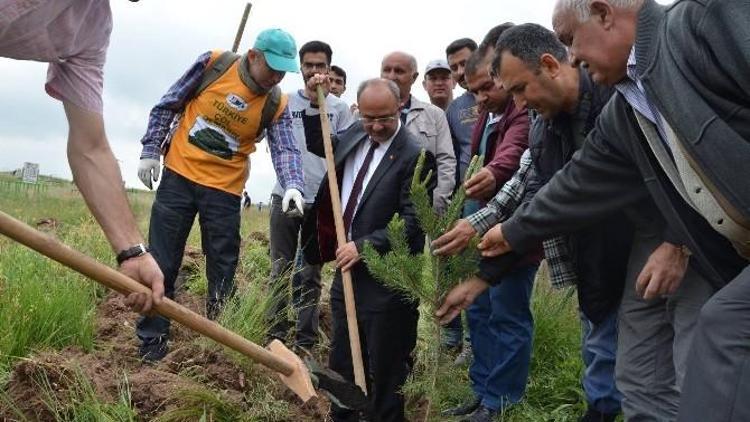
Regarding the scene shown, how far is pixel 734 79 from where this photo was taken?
5.19 feet

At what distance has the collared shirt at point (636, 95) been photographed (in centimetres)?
198

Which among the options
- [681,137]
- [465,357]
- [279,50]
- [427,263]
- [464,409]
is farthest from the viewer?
[465,357]

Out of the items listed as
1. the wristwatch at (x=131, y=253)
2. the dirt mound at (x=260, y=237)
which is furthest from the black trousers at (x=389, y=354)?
the dirt mound at (x=260, y=237)

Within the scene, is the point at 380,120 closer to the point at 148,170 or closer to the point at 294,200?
the point at 294,200

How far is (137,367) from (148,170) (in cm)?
132

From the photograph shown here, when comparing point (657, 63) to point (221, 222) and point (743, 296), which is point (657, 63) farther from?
point (221, 222)

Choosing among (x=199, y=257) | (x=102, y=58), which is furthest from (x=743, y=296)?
(x=199, y=257)

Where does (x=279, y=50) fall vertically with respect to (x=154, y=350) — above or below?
above

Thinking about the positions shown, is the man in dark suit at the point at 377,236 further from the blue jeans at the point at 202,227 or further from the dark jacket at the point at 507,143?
the blue jeans at the point at 202,227

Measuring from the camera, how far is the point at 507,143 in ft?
11.8

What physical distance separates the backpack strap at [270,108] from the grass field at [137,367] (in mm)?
1072

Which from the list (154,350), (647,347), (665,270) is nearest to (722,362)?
(665,270)

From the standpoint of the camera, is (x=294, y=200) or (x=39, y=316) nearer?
(x=39, y=316)

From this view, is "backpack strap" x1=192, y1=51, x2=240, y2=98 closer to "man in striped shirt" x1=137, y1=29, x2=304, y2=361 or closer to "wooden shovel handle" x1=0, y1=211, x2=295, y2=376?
"man in striped shirt" x1=137, y1=29, x2=304, y2=361
